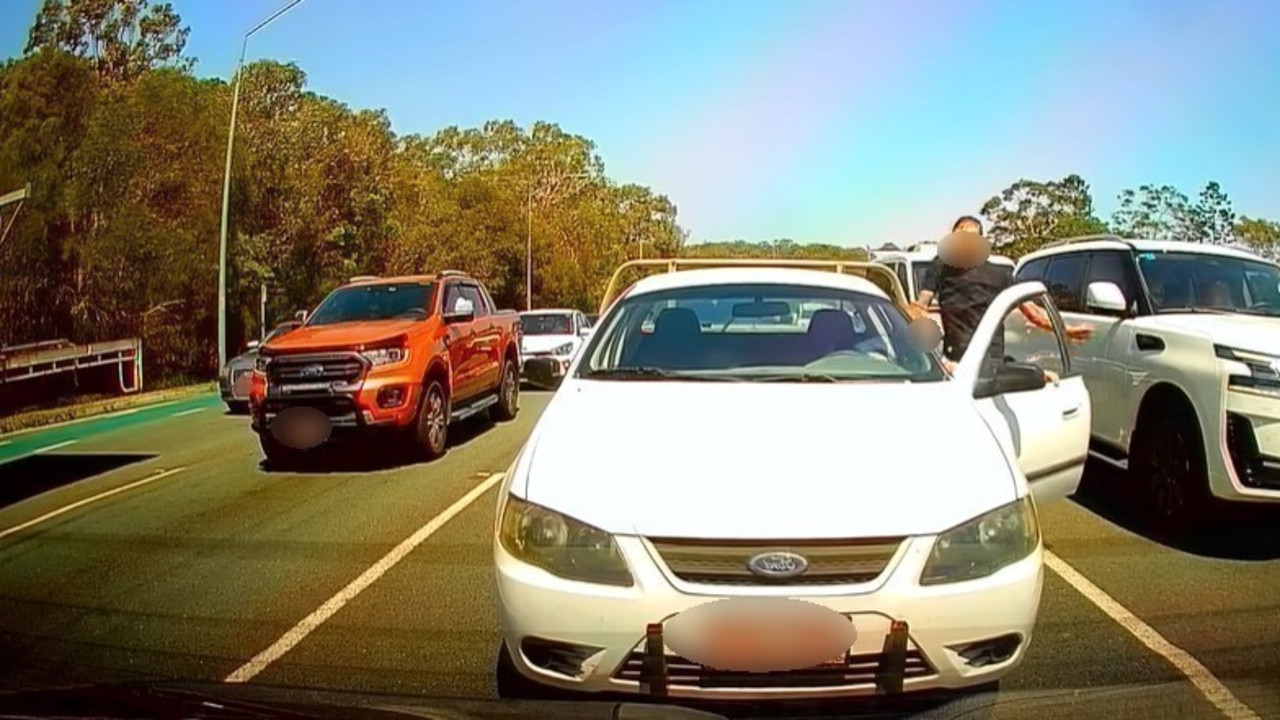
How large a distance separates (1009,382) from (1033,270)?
557cm

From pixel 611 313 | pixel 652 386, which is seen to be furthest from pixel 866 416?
pixel 611 313

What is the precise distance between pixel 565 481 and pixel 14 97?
2135 cm

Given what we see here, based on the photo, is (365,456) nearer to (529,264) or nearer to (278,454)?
(278,454)

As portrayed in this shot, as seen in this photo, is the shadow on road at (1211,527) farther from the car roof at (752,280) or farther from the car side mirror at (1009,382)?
the car roof at (752,280)

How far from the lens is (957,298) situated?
320 inches

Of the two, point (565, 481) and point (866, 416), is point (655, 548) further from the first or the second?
point (866, 416)

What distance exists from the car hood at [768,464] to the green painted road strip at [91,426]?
33.1 ft

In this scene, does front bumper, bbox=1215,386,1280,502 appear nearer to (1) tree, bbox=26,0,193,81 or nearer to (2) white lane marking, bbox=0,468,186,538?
(2) white lane marking, bbox=0,468,186,538

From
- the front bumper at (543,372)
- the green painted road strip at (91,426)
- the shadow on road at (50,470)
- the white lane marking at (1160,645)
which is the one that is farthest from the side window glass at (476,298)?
the white lane marking at (1160,645)

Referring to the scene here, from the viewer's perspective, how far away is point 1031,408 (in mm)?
5285

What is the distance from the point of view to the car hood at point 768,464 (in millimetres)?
3549

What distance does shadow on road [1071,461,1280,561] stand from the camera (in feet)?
21.5

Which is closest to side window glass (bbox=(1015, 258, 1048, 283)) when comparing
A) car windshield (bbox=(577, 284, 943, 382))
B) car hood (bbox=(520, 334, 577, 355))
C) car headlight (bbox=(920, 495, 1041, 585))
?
car windshield (bbox=(577, 284, 943, 382))

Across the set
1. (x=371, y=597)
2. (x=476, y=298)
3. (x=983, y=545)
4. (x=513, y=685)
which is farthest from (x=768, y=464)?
(x=476, y=298)
